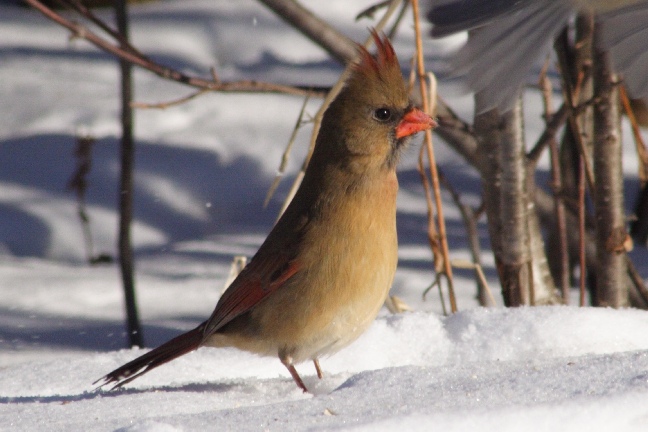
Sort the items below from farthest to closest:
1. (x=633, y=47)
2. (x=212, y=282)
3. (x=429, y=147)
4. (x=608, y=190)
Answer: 1. (x=212, y=282)
2. (x=608, y=190)
3. (x=429, y=147)
4. (x=633, y=47)

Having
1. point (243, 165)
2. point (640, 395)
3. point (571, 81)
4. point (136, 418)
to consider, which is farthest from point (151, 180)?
point (640, 395)

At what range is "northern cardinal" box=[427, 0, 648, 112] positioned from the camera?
7.10 ft

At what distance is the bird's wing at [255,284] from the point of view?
6.66 feet

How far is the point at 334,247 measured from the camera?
1.98 metres

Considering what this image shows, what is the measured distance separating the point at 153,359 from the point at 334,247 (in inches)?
18.4

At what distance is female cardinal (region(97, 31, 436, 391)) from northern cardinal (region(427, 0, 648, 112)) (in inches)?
8.9

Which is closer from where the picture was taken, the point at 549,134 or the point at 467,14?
the point at 467,14

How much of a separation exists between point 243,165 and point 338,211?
3.33 m

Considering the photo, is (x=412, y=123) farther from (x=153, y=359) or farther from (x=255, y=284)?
(x=153, y=359)

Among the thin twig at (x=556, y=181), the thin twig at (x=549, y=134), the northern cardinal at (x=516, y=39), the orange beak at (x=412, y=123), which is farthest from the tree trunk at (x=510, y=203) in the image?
the orange beak at (x=412, y=123)

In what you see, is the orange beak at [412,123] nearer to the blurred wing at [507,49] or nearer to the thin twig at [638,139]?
the blurred wing at [507,49]

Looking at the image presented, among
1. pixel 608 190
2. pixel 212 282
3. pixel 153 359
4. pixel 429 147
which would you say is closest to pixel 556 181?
pixel 608 190

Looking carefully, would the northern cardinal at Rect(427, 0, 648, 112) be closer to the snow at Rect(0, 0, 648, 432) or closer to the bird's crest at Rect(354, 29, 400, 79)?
the snow at Rect(0, 0, 648, 432)

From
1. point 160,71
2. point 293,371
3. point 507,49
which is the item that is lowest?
point 293,371
